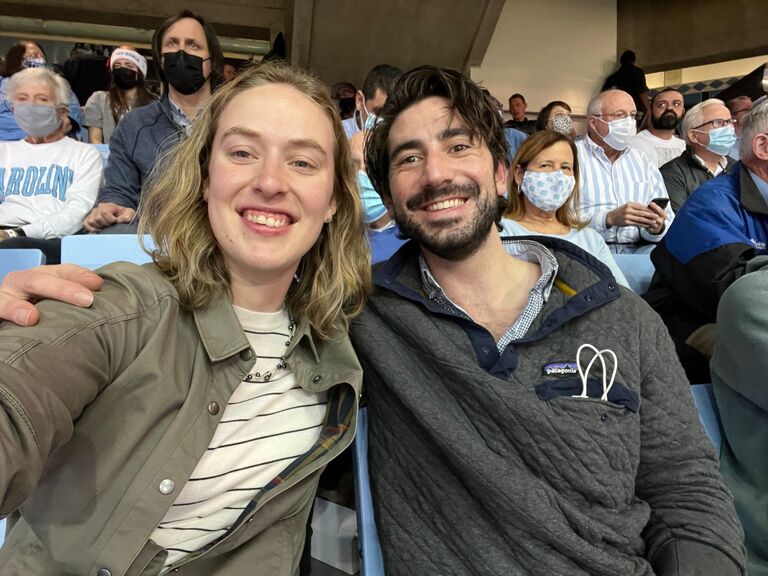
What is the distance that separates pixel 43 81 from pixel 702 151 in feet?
13.8

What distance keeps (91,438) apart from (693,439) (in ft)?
3.85

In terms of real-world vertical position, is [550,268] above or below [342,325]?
above

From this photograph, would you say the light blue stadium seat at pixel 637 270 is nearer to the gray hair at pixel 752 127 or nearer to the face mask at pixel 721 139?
the gray hair at pixel 752 127

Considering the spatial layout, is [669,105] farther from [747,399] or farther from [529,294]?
[529,294]

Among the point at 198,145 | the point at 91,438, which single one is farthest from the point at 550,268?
the point at 91,438

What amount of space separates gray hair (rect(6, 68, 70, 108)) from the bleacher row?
1792 millimetres

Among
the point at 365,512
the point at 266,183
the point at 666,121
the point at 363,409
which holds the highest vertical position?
the point at 666,121

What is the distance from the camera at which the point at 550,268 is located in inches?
53.0

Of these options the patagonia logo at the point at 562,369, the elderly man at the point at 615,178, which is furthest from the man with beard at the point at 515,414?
the elderly man at the point at 615,178

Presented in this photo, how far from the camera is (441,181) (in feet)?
4.43

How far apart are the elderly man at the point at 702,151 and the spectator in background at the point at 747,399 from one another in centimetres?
254

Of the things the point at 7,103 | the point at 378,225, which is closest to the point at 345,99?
the point at 7,103

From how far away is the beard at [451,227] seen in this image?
134cm

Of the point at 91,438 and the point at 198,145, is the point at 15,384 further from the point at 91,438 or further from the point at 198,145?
the point at 198,145
